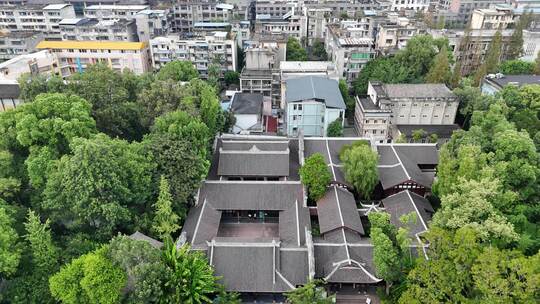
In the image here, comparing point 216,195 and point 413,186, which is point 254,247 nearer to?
point 216,195

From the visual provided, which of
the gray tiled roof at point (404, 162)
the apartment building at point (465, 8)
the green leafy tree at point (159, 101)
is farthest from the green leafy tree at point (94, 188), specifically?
the apartment building at point (465, 8)

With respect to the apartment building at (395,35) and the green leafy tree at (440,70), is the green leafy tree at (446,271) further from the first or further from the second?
the apartment building at (395,35)

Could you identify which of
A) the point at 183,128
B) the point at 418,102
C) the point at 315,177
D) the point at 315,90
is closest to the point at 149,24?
the point at 315,90

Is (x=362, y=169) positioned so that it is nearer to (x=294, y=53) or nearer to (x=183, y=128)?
(x=183, y=128)

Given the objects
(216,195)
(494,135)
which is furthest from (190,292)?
(494,135)

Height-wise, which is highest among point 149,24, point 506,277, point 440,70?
point 149,24

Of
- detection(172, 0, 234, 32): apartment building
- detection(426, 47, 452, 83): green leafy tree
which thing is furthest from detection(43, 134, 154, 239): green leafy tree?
detection(172, 0, 234, 32): apartment building
